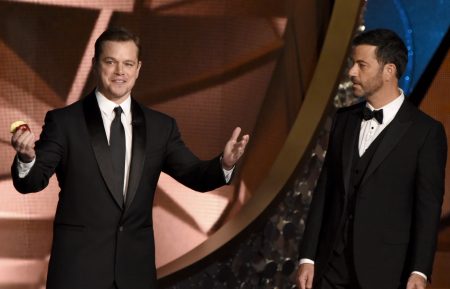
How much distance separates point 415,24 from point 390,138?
3.99ft

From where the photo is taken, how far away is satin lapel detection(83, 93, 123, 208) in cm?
192

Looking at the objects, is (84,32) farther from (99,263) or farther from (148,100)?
(99,263)

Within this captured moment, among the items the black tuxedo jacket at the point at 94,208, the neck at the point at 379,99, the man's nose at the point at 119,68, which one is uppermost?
the man's nose at the point at 119,68

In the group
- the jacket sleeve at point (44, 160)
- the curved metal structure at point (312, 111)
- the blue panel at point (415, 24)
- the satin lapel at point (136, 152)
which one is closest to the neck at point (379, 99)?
the satin lapel at point (136, 152)

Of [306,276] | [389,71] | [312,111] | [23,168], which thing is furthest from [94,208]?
[312,111]

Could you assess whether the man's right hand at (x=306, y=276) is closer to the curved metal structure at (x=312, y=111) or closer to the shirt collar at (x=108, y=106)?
the shirt collar at (x=108, y=106)

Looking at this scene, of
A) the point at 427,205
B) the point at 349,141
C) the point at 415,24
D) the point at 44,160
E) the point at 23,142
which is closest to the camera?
the point at 23,142

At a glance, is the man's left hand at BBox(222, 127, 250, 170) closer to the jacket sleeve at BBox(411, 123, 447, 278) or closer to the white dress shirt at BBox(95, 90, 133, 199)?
the white dress shirt at BBox(95, 90, 133, 199)

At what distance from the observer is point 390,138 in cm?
205

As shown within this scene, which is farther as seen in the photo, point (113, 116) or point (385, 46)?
point (385, 46)

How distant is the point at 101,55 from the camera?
1964 mm

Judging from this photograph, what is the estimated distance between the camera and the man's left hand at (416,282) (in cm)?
195

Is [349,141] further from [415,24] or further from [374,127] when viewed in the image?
[415,24]

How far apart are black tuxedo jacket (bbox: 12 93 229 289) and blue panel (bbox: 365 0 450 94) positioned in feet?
4.56
